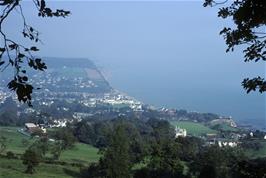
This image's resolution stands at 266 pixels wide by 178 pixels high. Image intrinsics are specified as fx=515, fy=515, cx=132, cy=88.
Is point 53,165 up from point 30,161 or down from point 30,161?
down

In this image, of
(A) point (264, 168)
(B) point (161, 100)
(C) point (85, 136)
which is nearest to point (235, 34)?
(A) point (264, 168)

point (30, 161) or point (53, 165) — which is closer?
point (30, 161)

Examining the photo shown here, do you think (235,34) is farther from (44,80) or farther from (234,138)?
(44,80)

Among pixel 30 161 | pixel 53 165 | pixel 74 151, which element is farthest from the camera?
pixel 74 151

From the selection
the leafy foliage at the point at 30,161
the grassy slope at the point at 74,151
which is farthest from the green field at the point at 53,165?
the leafy foliage at the point at 30,161

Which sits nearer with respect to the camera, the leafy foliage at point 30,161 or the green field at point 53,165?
the green field at point 53,165

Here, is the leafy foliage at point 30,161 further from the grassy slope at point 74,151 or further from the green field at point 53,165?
the grassy slope at point 74,151

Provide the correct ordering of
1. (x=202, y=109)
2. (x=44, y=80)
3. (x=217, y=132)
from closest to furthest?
(x=217, y=132)
(x=202, y=109)
(x=44, y=80)

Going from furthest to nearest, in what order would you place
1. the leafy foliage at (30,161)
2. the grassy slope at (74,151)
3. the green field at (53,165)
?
the grassy slope at (74,151), the leafy foliage at (30,161), the green field at (53,165)

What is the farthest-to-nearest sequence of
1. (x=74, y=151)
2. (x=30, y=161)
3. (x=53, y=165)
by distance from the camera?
(x=74, y=151) → (x=53, y=165) → (x=30, y=161)

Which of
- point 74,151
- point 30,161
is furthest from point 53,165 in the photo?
point 74,151

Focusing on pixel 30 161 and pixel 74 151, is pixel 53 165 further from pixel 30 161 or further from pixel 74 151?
pixel 74 151
